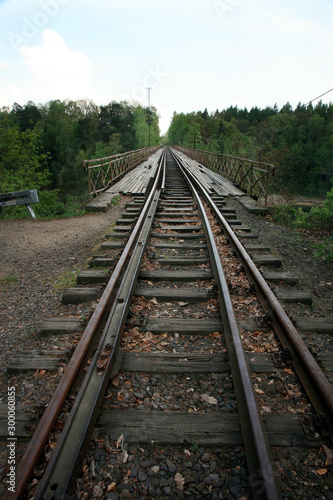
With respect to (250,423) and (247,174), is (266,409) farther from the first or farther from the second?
(247,174)

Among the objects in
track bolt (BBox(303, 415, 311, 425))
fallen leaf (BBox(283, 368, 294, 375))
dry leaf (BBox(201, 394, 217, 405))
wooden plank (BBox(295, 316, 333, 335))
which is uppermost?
wooden plank (BBox(295, 316, 333, 335))

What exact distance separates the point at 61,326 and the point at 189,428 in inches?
61.1

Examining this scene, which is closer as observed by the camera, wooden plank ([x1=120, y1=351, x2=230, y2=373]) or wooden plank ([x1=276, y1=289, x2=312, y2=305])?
wooden plank ([x1=120, y1=351, x2=230, y2=373])

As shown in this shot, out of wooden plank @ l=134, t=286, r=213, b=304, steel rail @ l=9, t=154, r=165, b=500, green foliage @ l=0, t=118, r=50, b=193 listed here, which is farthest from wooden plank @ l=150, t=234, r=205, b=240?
green foliage @ l=0, t=118, r=50, b=193

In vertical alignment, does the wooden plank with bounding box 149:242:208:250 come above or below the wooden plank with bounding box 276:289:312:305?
above

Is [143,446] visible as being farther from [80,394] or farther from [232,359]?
[232,359]

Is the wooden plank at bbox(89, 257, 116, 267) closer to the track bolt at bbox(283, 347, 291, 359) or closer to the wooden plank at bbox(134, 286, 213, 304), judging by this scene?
the wooden plank at bbox(134, 286, 213, 304)

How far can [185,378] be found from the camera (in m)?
2.24

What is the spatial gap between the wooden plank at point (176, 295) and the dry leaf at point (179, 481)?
184 centimetres

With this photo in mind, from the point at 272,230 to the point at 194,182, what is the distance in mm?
5258

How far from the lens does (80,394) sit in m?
1.83

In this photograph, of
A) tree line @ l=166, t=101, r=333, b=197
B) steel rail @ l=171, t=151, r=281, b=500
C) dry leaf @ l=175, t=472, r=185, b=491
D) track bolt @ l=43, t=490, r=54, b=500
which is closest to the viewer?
track bolt @ l=43, t=490, r=54, b=500

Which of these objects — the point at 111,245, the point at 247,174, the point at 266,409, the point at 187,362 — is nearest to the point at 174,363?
the point at 187,362

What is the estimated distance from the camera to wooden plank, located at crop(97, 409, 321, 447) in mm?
1729
